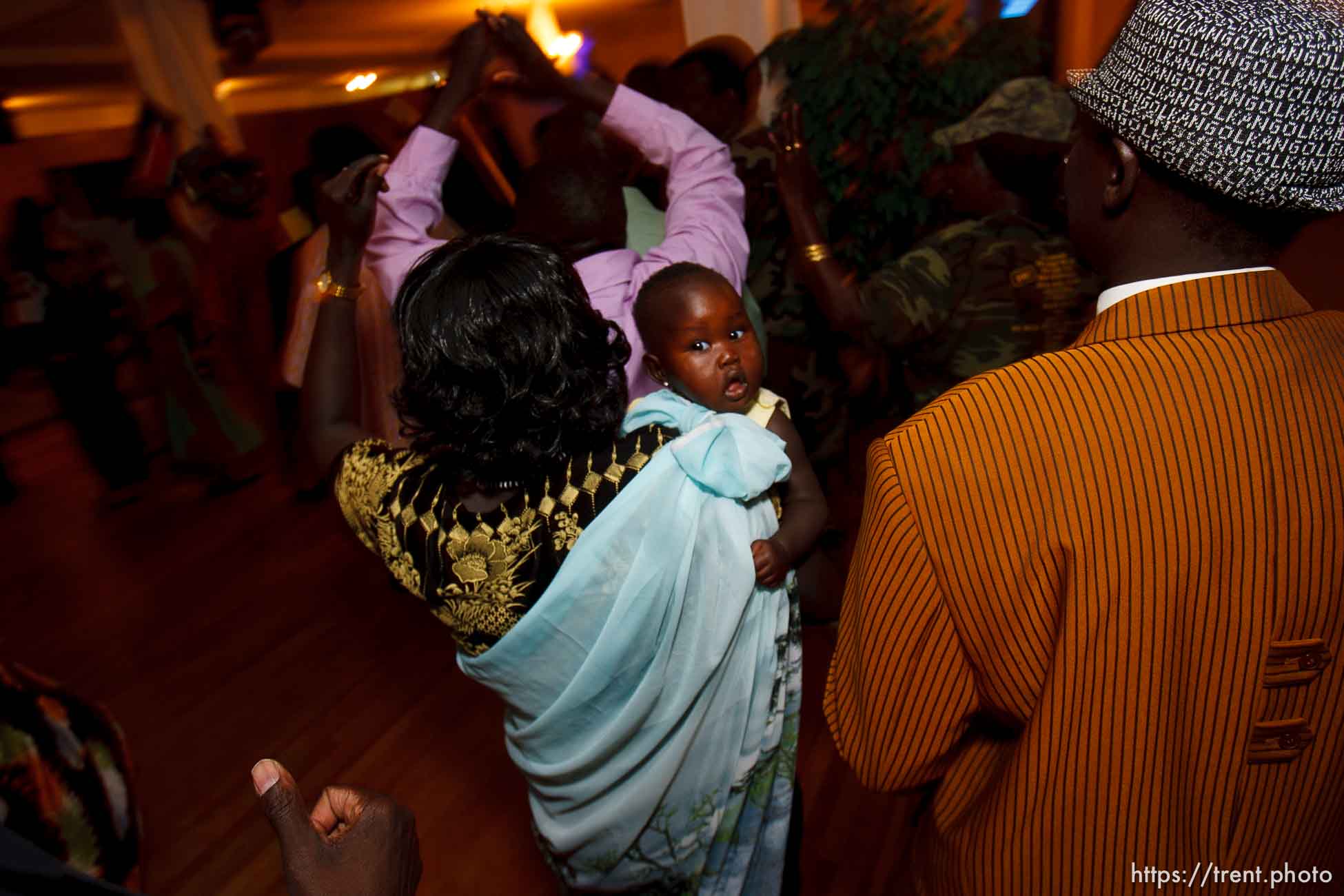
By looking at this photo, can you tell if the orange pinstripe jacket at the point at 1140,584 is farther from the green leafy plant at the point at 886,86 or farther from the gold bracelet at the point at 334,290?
the green leafy plant at the point at 886,86

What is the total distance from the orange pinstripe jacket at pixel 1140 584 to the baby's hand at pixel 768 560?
0.96 feet

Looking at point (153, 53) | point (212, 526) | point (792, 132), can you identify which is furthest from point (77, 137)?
point (792, 132)

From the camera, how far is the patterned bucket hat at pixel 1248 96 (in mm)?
612

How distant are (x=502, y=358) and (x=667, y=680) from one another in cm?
55

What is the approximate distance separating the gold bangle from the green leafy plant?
2.45 ft

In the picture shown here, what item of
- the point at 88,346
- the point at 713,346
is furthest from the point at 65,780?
the point at 88,346

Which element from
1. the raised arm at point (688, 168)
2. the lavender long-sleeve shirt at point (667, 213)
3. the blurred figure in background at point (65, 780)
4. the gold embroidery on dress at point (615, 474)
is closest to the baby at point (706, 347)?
the lavender long-sleeve shirt at point (667, 213)

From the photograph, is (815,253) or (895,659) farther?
(815,253)

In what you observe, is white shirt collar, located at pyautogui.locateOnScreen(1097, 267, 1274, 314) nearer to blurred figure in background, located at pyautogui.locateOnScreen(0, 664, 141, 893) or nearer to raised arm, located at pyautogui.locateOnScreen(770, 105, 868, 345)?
raised arm, located at pyautogui.locateOnScreen(770, 105, 868, 345)

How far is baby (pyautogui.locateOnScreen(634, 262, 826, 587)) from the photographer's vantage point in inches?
53.9

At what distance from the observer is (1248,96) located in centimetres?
63

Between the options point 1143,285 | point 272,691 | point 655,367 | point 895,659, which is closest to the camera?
point 1143,285

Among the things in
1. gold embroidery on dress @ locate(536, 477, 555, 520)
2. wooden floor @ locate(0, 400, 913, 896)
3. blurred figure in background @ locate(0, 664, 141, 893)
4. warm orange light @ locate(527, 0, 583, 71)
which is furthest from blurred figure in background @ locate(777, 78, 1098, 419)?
blurred figure in background @ locate(0, 664, 141, 893)

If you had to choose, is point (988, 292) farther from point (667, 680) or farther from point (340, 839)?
point (340, 839)
